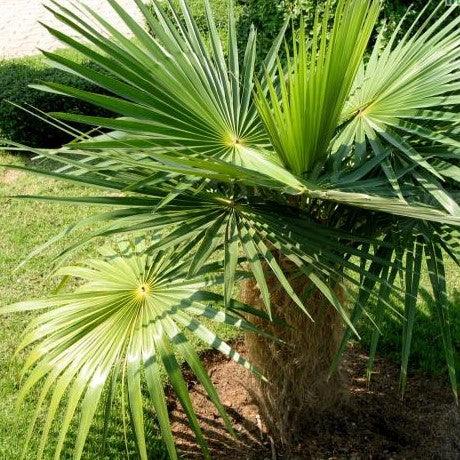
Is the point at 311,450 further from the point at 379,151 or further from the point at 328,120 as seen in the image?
the point at 328,120

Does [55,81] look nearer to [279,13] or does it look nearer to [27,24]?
[279,13]

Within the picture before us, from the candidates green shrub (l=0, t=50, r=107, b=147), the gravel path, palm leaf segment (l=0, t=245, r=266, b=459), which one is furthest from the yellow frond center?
the gravel path

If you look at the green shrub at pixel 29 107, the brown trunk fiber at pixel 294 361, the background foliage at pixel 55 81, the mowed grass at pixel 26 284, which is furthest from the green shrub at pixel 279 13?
the brown trunk fiber at pixel 294 361

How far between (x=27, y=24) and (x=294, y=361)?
385 inches

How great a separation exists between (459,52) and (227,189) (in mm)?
1093

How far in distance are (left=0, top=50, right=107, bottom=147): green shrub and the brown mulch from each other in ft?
13.6

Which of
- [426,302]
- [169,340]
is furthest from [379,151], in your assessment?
[426,302]

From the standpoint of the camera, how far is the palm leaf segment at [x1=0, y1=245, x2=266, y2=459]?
2.31 meters

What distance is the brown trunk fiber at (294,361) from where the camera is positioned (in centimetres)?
295

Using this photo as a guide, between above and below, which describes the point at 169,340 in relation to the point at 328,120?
below

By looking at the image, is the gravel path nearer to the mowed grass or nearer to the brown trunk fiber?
the mowed grass

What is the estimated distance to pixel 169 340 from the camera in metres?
2.40

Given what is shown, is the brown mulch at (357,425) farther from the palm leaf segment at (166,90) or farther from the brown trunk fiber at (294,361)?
the palm leaf segment at (166,90)

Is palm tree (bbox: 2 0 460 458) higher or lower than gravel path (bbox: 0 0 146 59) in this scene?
lower
